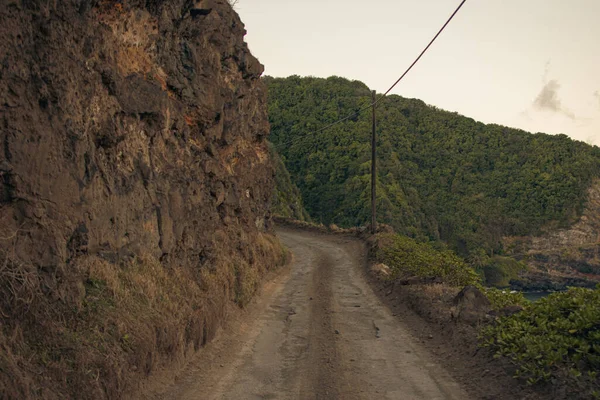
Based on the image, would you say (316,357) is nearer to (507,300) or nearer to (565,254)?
(507,300)

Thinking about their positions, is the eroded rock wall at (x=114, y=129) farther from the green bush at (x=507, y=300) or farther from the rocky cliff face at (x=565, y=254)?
the rocky cliff face at (x=565, y=254)

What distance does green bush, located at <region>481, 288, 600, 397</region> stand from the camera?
23.8 ft

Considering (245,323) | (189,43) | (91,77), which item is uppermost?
(189,43)

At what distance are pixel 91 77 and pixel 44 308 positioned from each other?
4.55 m

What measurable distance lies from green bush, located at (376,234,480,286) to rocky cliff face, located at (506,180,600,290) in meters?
34.7

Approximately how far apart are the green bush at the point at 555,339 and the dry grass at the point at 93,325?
5718 millimetres

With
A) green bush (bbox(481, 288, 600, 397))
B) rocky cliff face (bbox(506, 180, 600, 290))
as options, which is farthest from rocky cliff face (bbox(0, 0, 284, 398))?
rocky cliff face (bbox(506, 180, 600, 290))

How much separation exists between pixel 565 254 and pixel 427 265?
47837mm

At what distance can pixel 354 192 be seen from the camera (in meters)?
60.7

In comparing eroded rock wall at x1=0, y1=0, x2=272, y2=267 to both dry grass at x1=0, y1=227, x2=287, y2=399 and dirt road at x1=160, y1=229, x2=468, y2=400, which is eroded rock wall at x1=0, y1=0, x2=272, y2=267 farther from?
dirt road at x1=160, y1=229, x2=468, y2=400

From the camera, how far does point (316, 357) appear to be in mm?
9859

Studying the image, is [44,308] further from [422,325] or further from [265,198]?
[265,198]

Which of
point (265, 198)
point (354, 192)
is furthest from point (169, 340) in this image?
point (354, 192)

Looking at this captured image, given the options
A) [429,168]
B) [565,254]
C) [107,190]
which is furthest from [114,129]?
[429,168]
